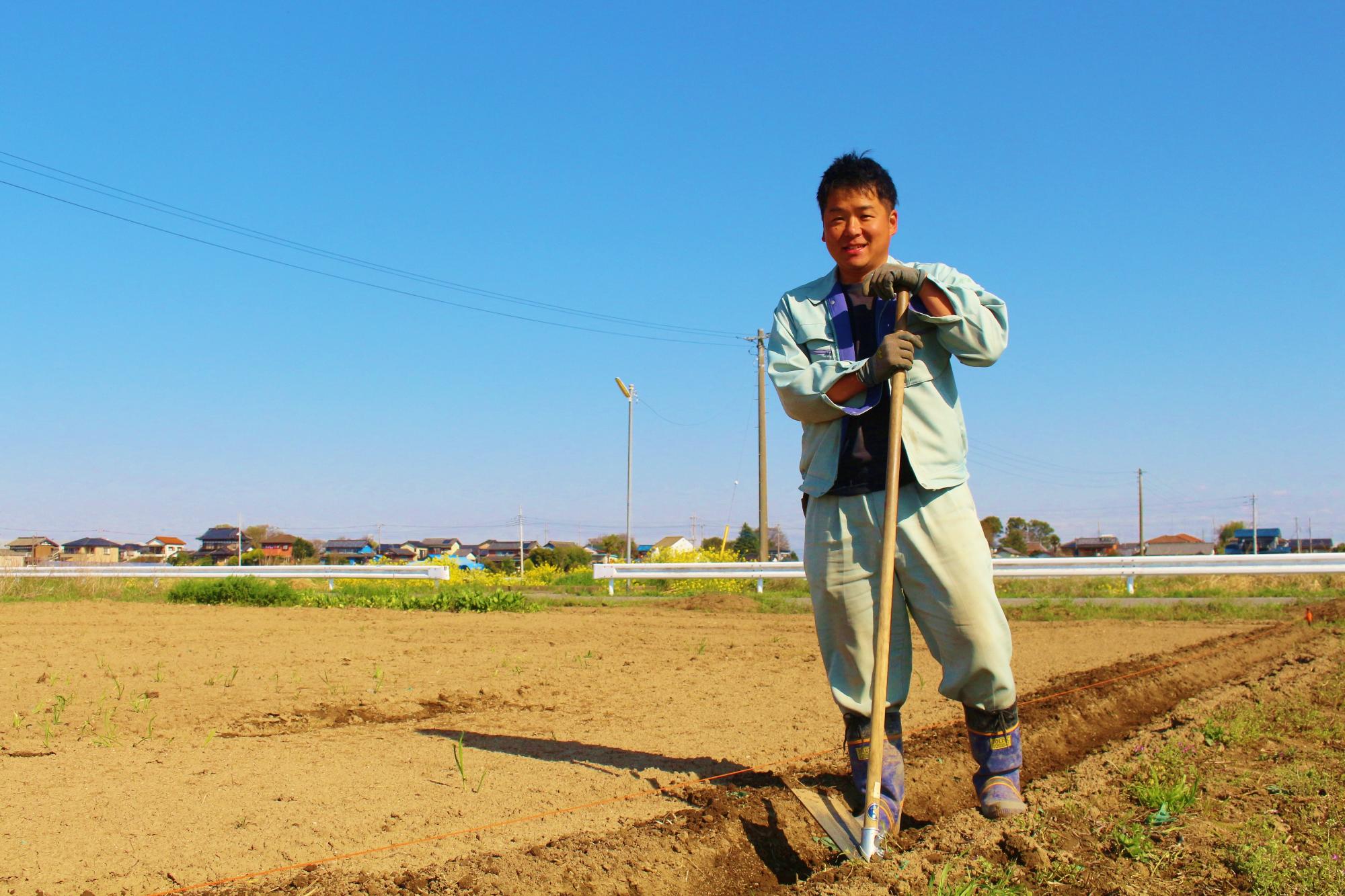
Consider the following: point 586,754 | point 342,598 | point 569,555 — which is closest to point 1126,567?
point 342,598

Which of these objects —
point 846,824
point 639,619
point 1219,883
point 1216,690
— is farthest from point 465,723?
point 639,619

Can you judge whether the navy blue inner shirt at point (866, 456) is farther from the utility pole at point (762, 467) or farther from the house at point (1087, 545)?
the house at point (1087, 545)

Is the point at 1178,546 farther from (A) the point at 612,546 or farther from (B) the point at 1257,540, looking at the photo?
(A) the point at 612,546

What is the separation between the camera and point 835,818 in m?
2.78

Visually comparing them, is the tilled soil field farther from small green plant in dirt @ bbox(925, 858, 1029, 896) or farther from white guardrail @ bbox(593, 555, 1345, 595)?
white guardrail @ bbox(593, 555, 1345, 595)

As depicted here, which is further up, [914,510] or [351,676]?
[914,510]

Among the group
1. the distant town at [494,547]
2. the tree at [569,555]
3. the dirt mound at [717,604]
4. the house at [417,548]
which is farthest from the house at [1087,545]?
the dirt mound at [717,604]

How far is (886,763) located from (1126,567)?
12834mm

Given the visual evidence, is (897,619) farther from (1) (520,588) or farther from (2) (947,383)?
(1) (520,588)

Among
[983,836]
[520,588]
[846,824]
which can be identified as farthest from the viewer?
[520,588]

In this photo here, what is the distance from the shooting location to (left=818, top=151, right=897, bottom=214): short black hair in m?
2.89

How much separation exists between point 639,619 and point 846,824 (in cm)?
808

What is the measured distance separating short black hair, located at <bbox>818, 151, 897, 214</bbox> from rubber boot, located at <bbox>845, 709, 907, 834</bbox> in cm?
162

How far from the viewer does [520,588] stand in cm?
1794
